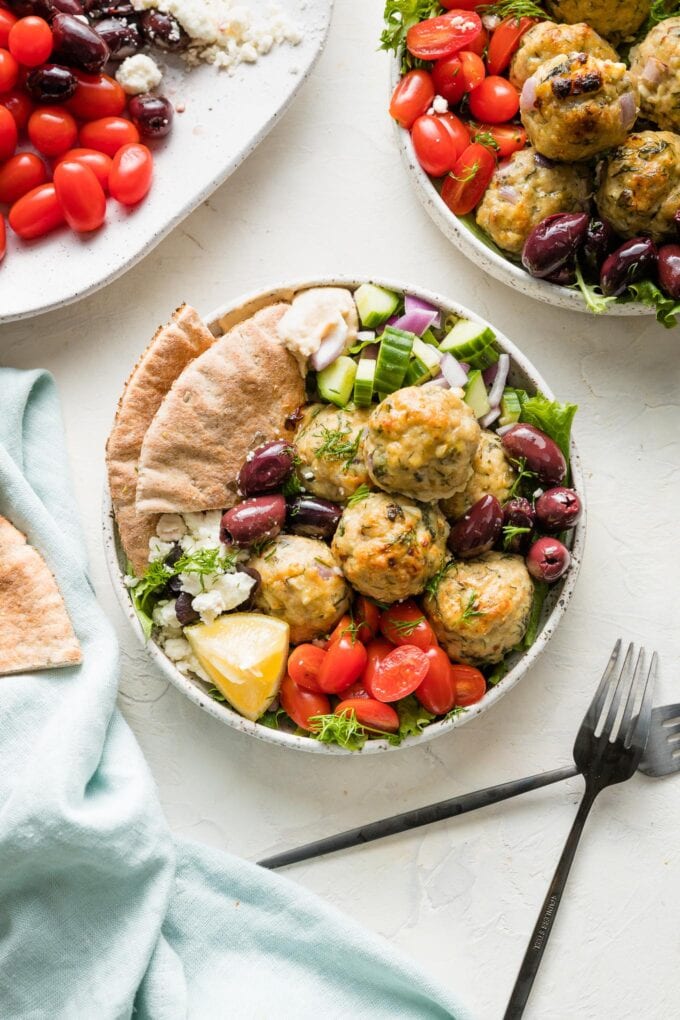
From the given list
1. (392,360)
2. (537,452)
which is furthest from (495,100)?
(537,452)

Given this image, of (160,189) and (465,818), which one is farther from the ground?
(160,189)

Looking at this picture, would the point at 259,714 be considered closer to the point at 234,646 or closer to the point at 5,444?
the point at 234,646

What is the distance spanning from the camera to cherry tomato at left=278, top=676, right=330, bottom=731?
120 inches

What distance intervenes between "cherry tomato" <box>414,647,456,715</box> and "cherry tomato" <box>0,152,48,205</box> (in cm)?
194

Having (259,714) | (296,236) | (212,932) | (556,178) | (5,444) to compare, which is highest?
(556,178)

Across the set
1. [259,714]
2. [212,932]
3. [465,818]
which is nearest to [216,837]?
[212,932]

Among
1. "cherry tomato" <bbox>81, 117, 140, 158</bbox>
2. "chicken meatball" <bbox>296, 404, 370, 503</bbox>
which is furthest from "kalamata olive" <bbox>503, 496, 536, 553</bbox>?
"cherry tomato" <bbox>81, 117, 140, 158</bbox>

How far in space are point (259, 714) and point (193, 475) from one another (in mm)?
713

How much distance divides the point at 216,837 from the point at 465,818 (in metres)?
0.79

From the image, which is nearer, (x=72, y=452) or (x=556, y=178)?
(x=556, y=178)

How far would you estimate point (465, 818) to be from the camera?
3371 mm

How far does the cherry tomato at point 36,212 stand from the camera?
3.36 metres

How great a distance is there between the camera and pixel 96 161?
337cm

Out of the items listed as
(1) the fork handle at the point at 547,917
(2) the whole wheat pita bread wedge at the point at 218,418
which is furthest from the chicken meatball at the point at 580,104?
(1) the fork handle at the point at 547,917
